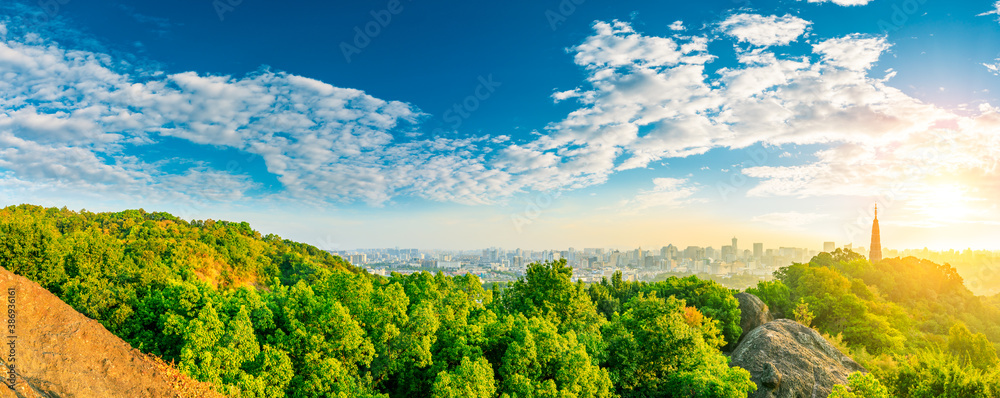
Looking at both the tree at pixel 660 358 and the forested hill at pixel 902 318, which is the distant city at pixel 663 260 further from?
the tree at pixel 660 358

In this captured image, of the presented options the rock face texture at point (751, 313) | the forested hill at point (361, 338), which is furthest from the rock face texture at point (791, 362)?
the rock face texture at point (751, 313)

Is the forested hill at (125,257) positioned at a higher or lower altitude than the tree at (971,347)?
higher

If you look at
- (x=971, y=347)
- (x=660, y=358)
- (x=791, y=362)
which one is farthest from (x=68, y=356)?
(x=971, y=347)

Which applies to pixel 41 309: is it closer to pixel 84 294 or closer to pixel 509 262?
pixel 84 294

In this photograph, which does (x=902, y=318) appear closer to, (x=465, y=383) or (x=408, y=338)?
(x=465, y=383)

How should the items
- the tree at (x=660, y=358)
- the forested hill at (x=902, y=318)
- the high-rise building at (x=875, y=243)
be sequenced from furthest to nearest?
the high-rise building at (x=875, y=243) → the tree at (x=660, y=358) → the forested hill at (x=902, y=318)
